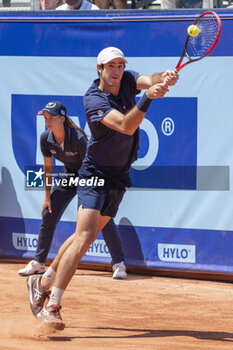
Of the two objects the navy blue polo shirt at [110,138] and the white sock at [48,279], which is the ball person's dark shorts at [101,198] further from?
the white sock at [48,279]

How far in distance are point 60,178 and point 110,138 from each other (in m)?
1.99

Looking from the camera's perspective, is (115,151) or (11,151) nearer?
(115,151)

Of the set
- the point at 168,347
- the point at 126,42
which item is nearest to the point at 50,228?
the point at 126,42

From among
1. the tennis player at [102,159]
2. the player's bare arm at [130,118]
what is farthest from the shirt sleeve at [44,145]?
the player's bare arm at [130,118]

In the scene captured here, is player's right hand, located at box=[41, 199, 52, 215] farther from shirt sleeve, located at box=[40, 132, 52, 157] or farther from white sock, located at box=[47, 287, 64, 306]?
white sock, located at box=[47, 287, 64, 306]

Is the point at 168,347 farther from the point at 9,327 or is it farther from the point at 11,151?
the point at 11,151

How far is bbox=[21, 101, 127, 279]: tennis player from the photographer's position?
655cm

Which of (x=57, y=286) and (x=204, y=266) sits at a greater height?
(x=57, y=286)

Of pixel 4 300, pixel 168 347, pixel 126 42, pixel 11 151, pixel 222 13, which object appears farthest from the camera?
A: pixel 11 151

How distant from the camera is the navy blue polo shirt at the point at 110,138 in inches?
189

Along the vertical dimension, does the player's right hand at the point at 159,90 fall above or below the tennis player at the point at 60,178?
above

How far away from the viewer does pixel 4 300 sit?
584 cm

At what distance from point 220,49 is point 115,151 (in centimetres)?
208

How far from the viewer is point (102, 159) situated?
493cm
